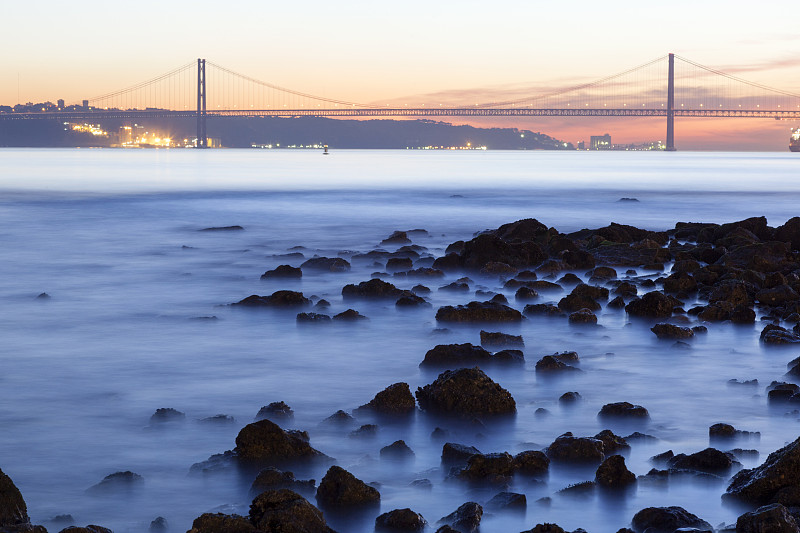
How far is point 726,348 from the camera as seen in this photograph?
6.80 metres

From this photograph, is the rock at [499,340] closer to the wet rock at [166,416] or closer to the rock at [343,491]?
the wet rock at [166,416]

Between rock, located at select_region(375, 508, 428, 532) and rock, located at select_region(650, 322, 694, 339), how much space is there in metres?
4.15

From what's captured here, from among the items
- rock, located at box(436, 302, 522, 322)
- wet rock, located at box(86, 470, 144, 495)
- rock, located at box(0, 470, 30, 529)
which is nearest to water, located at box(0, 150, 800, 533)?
wet rock, located at box(86, 470, 144, 495)

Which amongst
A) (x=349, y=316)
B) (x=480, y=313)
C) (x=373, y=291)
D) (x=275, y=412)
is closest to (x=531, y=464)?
(x=275, y=412)

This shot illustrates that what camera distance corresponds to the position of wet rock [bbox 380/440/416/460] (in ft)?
14.3

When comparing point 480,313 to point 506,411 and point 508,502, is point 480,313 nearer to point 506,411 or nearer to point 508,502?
point 506,411

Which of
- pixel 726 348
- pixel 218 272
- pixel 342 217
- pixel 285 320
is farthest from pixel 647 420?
pixel 342 217

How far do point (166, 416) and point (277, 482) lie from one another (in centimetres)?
140

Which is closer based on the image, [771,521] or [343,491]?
[771,521]

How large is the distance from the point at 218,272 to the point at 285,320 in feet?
13.0

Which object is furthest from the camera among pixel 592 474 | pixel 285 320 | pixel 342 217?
pixel 342 217

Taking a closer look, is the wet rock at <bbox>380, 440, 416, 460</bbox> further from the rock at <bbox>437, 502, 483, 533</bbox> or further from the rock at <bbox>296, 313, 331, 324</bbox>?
the rock at <bbox>296, 313, 331, 324</bbox>

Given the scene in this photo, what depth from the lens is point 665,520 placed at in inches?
133

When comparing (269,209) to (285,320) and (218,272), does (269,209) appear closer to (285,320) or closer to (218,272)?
(218,272)
